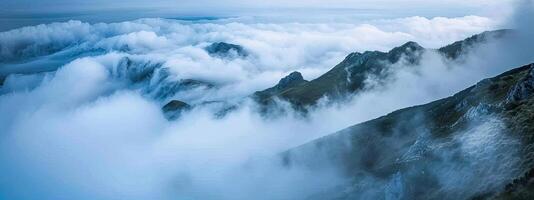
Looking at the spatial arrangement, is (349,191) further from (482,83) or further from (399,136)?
(482,83)

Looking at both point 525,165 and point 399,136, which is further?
point 399,136

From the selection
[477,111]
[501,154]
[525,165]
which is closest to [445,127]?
[477,111]

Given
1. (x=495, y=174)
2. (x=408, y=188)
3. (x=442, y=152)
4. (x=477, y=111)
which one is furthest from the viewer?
(x=477, y=111)

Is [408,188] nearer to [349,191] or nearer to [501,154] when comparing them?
[501,154]

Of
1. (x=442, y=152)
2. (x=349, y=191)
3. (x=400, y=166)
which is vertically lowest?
(x=349, y=191)

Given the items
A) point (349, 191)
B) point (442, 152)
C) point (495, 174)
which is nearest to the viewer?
point (495, 174)

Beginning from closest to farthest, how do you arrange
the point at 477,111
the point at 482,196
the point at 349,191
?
1. the point at 482,196
2. the point at 477,111
3. the point at 349,191

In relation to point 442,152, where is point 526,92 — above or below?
above

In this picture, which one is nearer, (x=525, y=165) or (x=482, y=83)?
(x=525, y=165)

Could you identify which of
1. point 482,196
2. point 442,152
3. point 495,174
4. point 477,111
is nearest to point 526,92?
point 477,111
